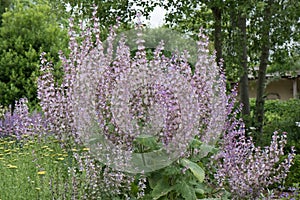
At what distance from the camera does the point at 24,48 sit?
10.4 m

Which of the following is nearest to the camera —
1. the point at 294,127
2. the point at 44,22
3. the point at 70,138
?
the point at 70,138

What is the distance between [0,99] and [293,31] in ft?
19.5

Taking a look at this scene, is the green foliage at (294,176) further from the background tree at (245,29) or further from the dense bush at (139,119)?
the dense bush at (139,119)

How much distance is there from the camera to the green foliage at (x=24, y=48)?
32.4 ft

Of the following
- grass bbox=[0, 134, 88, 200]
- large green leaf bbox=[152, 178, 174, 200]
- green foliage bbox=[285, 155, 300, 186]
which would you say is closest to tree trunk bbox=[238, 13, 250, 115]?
green foliage bbox=[285, 155, 300, 186]

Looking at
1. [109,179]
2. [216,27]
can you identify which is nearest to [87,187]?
[109,179]

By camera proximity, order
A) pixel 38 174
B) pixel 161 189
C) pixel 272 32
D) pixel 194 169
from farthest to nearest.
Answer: pixel 272 32 → pixel 38 174 → pixel 161 189 → pixel 194 169

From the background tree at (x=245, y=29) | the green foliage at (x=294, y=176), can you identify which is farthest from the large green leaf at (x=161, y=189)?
the background tree at (x=245, y=29)

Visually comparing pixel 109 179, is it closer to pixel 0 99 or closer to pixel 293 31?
pixel 293 31

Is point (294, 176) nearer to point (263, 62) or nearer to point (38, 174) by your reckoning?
point (263, 62)

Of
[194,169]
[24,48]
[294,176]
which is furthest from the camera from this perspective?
[24,48]

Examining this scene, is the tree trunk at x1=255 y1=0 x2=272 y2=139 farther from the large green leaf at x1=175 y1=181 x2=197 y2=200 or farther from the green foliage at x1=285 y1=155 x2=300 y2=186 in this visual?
the large green leaf at x1=175 y1=181 x2=197 y2=200

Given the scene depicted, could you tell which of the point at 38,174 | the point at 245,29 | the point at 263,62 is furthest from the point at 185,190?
the point at 263,62

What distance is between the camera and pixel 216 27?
25.5 ft
